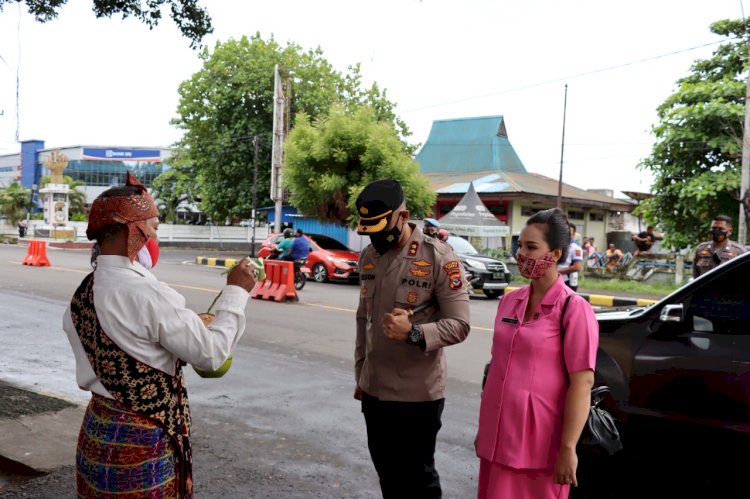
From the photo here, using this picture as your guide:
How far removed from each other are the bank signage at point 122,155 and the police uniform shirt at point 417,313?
76.9 meters

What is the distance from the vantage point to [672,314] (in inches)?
145

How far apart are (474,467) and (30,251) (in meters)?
21.3

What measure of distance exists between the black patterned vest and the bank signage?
Result: 77.4m

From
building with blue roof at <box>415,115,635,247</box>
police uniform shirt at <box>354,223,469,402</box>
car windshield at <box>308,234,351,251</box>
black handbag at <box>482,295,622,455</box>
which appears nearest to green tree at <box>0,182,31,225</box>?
building with blue roof at <box>415,115,635,247</box>

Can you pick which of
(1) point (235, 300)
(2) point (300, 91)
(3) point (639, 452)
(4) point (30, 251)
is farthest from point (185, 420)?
(2) point (300, 91)

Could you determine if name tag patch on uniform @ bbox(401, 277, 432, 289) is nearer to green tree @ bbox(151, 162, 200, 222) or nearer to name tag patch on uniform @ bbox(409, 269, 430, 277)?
name tag patch on uniform @ bbox(409, 269, 430, 277)

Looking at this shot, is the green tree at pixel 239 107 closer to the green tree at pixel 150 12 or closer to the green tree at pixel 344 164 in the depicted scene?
the green tree at pixel 344 164

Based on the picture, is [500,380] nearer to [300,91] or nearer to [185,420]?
[185,420]

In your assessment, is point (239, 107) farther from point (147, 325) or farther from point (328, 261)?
point (147, 325)

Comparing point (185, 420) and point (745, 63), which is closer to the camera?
point (185, 420)

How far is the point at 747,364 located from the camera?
339 cm

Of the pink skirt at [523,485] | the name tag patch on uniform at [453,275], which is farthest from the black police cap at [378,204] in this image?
the pink skirt at [523,485]

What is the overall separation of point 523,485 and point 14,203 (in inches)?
2124

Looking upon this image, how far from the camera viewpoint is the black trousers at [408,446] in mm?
3111
